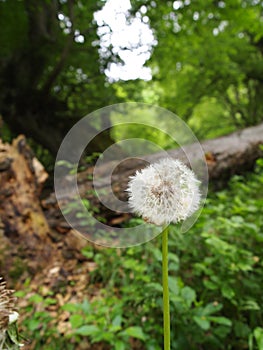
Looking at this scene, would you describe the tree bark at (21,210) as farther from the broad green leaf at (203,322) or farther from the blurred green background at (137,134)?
the broad green leaf at (203,322)

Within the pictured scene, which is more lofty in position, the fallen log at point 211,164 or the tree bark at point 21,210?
the fallen log at point 211,164

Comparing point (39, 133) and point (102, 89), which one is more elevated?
point (102, 89)

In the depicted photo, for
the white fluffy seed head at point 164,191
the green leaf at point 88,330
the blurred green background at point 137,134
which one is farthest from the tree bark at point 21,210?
the white fluffy seed head at point 164,191

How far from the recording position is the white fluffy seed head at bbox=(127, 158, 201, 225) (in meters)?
0.51

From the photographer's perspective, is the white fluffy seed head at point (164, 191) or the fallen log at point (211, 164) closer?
the white fluffy seed head at point (164, 191)

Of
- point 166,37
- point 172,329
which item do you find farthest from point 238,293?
point 166,37

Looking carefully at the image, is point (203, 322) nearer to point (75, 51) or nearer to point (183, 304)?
point (183, 304)

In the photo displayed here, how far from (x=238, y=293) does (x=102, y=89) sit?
3.72 meters

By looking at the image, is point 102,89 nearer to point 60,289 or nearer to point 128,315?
point 60,289

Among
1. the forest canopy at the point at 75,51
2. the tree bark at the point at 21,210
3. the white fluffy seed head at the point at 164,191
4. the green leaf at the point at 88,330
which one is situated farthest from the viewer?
the forest canopy at the point at 75,51

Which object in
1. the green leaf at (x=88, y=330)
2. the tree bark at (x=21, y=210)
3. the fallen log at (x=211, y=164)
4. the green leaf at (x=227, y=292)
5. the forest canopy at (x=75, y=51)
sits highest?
the forest canopy at (x=75, y=51)

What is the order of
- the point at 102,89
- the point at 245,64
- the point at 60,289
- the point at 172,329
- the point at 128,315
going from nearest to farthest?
1. the point at 172,329
2. the point at 128,315
3. the point at 60,289
4. the point at 102,89
5. the point at 245,64

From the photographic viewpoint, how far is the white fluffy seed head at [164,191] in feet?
1.69

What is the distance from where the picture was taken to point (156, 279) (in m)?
1.72
